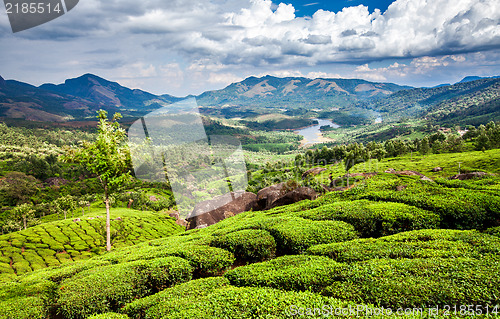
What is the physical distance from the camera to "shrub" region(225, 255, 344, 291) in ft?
30.9

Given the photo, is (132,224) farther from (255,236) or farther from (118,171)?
(255,236)

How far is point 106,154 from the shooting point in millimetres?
23672

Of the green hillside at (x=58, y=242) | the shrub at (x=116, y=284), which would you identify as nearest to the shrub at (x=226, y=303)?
the shrub at (x=116, y=284)

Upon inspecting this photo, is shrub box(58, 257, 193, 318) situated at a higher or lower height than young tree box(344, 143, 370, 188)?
higher

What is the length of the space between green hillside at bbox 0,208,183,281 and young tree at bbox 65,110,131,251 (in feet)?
64.8

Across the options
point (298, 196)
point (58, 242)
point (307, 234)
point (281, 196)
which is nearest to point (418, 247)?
Result: point (307, 234)

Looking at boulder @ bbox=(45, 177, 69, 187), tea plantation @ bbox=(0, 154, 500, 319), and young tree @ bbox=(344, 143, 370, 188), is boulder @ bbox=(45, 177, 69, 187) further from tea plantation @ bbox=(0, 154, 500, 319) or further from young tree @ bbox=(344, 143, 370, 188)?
tea plantation @ bbox=(0, 154, 500, 319)

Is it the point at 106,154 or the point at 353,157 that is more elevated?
the point at 106,154

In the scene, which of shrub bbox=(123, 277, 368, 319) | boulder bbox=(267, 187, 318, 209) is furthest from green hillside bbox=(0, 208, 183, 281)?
shrub bbox=(123, 277, 368, 319)

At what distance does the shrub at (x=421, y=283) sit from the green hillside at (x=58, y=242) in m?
40.4

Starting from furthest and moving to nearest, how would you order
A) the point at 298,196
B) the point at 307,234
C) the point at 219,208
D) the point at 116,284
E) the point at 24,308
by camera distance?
the point at 219,208
the point at 298,196
the point at 307,234
the point at 116,284
the point at 24,308

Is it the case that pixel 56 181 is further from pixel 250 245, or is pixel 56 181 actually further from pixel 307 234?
pixel 307 234

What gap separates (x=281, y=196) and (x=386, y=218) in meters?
19.7

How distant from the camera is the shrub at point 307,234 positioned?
44.2 feet
